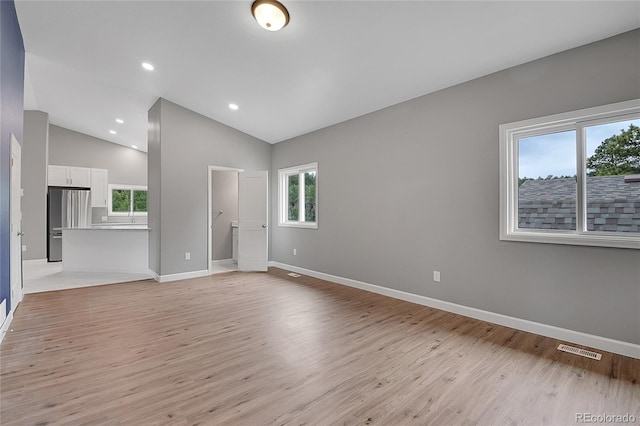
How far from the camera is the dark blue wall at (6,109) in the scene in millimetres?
2811

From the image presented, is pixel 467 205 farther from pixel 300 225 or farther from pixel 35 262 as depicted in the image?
pixel 35 262

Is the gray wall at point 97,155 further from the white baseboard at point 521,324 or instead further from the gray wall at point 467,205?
the white baseboard at point 521,324

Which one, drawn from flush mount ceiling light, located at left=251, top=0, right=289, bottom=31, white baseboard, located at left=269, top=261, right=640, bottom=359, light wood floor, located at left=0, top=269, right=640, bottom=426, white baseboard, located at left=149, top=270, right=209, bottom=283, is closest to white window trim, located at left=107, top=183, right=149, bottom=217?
white baseboard, located at left=149, top=270, right=209, bottom=283

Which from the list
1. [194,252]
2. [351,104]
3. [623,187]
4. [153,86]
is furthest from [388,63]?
[194,252]

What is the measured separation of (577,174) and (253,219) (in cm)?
505

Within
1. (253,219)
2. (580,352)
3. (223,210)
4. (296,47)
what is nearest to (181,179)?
(253,219)

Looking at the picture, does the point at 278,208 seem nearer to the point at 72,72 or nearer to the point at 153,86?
→ the point at 153,86

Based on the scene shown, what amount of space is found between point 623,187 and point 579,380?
172 cm

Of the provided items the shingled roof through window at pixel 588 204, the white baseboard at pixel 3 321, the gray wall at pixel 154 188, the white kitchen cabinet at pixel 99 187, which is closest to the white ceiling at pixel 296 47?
the gray wall at pixel 154 188

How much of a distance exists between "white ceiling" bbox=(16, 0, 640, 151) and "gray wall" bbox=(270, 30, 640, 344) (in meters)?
0.21

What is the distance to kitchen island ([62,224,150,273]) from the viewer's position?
19.5 ft

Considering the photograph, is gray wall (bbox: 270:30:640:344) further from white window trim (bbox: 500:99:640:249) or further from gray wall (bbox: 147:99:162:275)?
gray wall (bbox: 147:99:162:275)

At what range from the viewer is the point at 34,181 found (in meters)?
6.49

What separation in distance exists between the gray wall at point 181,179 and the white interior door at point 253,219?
583 mm
